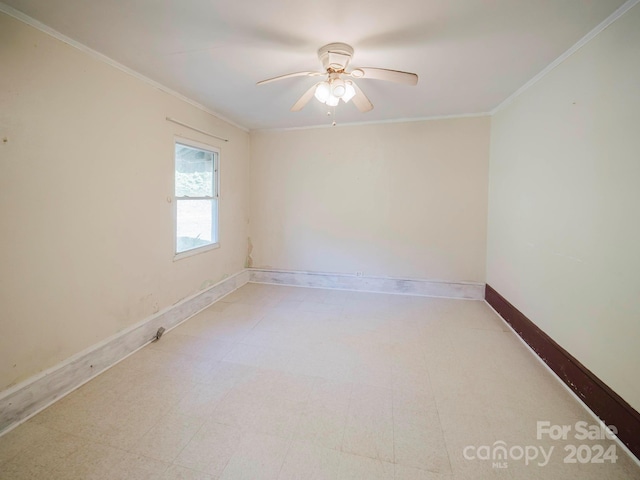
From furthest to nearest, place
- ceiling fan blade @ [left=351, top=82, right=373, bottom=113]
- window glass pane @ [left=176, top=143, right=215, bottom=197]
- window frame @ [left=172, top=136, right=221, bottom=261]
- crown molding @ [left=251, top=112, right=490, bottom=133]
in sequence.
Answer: crown molding @ [left=251, top=112, right=490, bottom=133] → window glass pane @ [left=176, top=143, right=215, bottom=197] → window frame @ [left=172, top=136, right=221, bottom=261] → ceiling fan blade @ [left=351, top=82, right=373, bottom=113]

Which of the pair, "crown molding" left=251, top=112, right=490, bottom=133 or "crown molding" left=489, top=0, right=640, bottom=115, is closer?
"crown molding" left=489, top=0, right=640, bottom=115

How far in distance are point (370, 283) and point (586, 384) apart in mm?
2576

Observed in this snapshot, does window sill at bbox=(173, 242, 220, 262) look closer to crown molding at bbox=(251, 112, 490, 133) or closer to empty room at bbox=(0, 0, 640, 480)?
empty room at bbox=(0, 0, 640, 480)

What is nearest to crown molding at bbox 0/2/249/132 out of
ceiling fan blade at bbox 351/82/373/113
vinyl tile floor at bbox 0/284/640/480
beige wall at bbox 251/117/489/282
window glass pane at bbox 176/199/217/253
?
window glass pane at bbox 176/199/217/253

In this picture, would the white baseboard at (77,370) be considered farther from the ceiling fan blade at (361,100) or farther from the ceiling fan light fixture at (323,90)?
the ceiling fan blade at (361,100)

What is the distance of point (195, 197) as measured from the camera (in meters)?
3.31

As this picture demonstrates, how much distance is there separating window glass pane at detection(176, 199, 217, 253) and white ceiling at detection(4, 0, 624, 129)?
4.20ft

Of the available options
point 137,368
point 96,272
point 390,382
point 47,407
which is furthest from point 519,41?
point 47,407

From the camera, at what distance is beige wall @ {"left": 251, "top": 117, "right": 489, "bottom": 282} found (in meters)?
3.75

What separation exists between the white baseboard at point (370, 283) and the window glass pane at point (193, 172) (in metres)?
1.69

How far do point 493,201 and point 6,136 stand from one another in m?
4.59

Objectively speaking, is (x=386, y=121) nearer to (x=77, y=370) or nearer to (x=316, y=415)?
(x=316, y=415)

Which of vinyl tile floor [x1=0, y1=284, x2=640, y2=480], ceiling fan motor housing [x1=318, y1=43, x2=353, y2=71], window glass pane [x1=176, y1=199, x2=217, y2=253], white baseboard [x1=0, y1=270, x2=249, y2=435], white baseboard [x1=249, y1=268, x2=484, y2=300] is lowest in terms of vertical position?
vinyl tile floor [x1=0, y1=284, x2=640, y2=480]

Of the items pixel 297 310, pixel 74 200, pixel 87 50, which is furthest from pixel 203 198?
pixel 297 310
